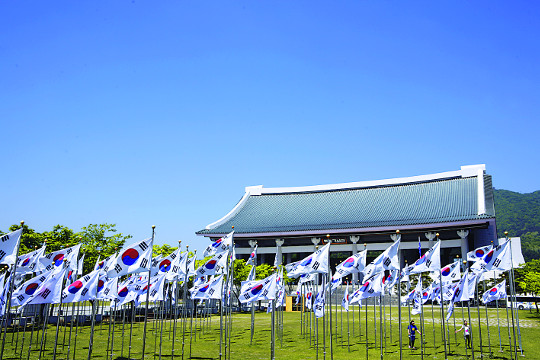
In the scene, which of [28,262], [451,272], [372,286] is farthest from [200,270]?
[451,272]

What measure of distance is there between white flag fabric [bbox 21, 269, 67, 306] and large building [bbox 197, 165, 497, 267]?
38.5 m

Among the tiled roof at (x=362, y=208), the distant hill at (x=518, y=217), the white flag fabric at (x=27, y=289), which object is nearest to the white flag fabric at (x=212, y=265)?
the white flag fabric at (x=27, y=289)

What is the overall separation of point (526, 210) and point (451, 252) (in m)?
143

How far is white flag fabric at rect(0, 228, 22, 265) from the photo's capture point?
1900cm

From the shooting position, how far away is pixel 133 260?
19.1m

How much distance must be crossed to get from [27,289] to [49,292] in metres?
1.56

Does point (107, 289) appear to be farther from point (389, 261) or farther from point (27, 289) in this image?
point (389, 261)

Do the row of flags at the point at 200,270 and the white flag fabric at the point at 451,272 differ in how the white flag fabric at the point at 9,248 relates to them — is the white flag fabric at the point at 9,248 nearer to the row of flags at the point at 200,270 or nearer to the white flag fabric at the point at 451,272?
the row of flags at the point at 200,270

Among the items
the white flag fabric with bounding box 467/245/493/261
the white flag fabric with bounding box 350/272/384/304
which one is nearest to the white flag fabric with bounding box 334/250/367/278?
the white flag fabric with bounding box 350/272/384/304

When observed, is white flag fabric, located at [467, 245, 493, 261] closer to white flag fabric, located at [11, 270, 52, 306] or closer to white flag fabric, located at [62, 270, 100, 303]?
white flag fabric, located at [62, 270, 100, 303]

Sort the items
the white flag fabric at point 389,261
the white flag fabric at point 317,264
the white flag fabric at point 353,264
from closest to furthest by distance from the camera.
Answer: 1. the white flag fabric at point 317,264
2. the white flag fabric at point 389,261
3. the white flag fabric at point 353,264

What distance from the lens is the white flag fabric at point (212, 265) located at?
936 inches

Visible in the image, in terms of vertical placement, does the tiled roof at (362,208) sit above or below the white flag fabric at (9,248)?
above

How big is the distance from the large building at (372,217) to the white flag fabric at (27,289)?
3790 cm
